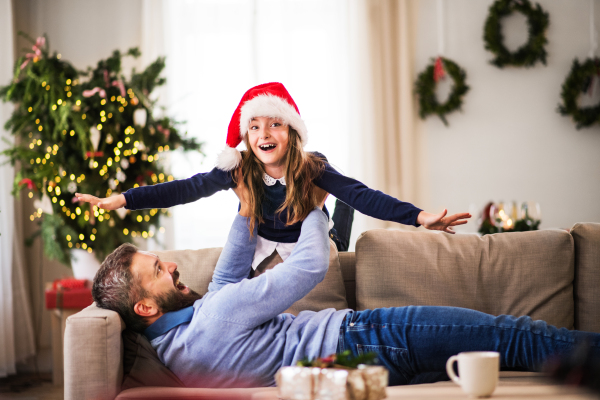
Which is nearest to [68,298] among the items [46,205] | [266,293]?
[46,205]

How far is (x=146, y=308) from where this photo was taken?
1.46 meters

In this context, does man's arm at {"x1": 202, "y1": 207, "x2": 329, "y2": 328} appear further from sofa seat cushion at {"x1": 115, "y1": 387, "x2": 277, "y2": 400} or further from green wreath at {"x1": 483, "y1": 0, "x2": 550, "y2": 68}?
green wreath at {"x1": 483, "y1": 0, "x2": 550, "y2": 68}

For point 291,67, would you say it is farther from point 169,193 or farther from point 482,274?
point 482,274

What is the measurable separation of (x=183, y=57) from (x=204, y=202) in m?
1.11

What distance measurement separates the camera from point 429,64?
4016 mm

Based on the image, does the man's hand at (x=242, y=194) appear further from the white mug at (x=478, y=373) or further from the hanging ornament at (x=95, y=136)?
the hanging ornament at (x=95, y=136)

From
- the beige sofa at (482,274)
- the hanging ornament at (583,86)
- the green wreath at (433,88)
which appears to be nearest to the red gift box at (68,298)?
the beige sofa at (482,274)

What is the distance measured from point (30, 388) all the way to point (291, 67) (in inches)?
108

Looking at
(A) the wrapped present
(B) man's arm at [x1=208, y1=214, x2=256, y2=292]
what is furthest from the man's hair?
(A) the wrapped present

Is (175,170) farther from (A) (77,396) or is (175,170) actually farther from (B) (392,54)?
(A) (77,396)

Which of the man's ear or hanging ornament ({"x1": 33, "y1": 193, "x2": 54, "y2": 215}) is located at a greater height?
hanging ornament ({"x1": 33, "y1": 193, "x2": 54, "y2": 215})

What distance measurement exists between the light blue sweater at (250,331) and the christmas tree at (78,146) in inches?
64.1

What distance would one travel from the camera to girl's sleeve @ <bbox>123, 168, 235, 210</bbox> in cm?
171

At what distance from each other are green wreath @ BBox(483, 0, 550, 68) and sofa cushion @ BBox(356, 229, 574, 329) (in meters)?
2.55
